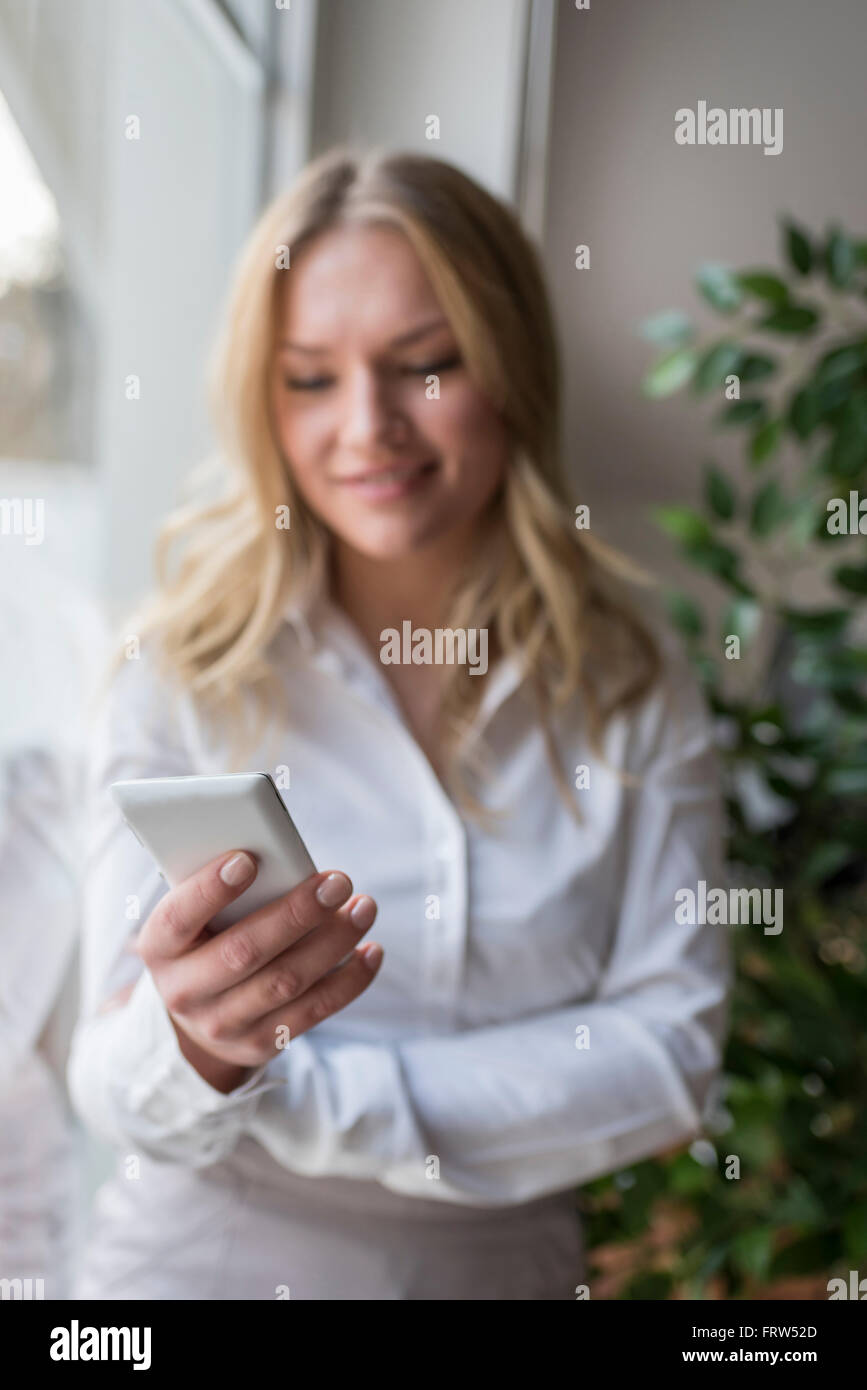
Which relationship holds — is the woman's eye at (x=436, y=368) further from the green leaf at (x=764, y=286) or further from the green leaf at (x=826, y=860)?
the green leaf at (x=826, y=860)

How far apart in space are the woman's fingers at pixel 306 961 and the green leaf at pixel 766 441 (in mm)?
759

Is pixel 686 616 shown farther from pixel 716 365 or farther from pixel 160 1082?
pixel 160 1082

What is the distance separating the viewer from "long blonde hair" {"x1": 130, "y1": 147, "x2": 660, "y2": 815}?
2.69ft

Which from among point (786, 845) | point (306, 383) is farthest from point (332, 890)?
point (786, 845)

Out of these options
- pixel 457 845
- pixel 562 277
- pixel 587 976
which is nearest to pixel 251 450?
pixel 457 845

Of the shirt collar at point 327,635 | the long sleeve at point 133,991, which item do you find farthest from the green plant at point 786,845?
the long sleeve at point 133,991

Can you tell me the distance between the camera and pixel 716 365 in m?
1.11

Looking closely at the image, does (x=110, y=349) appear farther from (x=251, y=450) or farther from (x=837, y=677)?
(x=837, y=677)

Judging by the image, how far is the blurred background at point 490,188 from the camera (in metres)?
0.85

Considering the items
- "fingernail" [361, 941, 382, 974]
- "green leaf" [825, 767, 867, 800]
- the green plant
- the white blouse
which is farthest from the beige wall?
"fingernail" [361, 941, 382, 974]

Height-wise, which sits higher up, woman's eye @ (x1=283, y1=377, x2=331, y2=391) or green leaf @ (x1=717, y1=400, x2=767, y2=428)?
green leaf @ (x1=717, y1=400, x2=767, y2=428)

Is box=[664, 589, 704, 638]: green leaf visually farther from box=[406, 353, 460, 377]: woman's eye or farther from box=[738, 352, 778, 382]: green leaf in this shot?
box=[406, 353, 460, 377]: woman's eye

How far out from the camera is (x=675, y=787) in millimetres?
888
